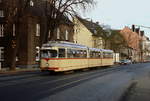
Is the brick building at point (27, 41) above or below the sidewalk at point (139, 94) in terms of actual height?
above

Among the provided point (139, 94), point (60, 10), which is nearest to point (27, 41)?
point (60, 10)

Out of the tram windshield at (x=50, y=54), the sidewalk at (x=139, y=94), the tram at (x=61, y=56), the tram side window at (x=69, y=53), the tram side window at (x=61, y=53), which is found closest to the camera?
the sidewalk at (x=139, y=94)

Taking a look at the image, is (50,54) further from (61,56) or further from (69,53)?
(69,53)

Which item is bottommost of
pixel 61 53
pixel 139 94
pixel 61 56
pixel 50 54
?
pixel 139 94

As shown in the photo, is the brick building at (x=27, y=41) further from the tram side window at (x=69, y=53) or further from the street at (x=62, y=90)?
the street at (x=62, y=90)

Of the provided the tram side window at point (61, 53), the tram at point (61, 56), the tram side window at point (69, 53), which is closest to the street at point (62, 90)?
the tram at point (61, 56)

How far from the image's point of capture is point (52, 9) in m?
40.8

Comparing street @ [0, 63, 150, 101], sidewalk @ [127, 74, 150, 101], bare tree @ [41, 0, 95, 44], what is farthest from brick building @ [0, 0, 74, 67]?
sidewalk @ [127, 74, 150, 101]

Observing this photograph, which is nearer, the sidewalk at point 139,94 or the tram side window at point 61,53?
the sidewalk at point 139,94

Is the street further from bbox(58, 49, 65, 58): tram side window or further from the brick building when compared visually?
the brick building

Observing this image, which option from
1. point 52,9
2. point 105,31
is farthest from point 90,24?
point 52,9

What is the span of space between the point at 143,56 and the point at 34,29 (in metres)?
106

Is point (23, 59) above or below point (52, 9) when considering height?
below

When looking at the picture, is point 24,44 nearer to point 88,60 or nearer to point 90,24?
point 88,60
